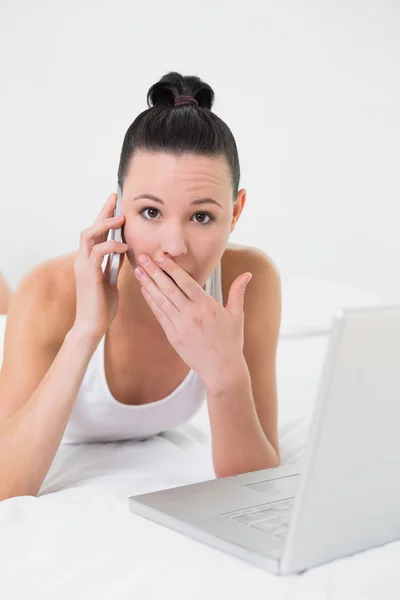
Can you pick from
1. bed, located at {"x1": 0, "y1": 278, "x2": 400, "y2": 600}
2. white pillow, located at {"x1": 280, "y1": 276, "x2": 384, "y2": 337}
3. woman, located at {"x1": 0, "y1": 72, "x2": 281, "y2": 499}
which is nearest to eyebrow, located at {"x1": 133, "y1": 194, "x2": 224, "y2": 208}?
woman, located at {"x1": 0, "y1": 72, "x2": 281, "y2": 499}

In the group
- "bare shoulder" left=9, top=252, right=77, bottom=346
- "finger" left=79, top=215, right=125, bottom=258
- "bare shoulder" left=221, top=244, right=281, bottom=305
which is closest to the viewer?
"finger" left=79, top=215, right=125, bottom=258

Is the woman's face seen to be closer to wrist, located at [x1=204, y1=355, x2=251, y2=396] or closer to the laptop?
wrist, located at [x1=204, y1=355, x2=251, y2=396]

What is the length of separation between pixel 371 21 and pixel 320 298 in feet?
3.52

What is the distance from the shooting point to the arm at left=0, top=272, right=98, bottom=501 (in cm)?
132

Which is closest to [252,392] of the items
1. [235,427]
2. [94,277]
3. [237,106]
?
[235,427]

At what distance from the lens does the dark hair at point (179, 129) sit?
147 cm

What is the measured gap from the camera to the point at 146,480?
1369 millimetres

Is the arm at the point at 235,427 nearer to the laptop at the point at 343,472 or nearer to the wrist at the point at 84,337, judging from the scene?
the wrist at the point at 84,337

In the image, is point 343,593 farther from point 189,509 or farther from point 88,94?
point 88,94

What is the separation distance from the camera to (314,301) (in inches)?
104

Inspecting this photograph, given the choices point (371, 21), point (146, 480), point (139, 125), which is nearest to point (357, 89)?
point (371, 21)

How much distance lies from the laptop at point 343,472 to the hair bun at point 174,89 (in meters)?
0.92

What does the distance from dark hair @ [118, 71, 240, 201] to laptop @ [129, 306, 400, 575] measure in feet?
2.49

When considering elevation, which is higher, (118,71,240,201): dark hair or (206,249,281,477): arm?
(118,71,240,201): dark hair
